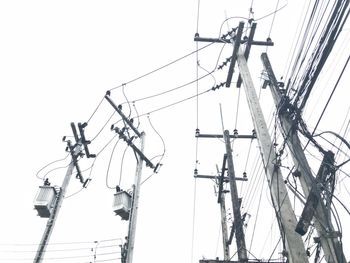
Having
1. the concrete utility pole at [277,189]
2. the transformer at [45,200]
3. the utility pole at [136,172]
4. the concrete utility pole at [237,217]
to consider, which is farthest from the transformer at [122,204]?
the concrete utility pole at [277,189]

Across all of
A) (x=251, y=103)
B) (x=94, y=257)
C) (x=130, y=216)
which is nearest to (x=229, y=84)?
(x=251, y=103)

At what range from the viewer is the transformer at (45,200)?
8.72 metres

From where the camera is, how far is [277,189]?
17.0 feet

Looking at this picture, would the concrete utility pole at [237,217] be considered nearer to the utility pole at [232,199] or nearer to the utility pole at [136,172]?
the utility pole at [232,199]

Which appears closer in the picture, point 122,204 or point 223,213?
point 122,204

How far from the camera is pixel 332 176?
5.36 meters

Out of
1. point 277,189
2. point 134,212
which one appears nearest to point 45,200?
point 134,212

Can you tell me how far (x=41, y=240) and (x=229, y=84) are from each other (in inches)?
243

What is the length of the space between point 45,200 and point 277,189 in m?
6.21

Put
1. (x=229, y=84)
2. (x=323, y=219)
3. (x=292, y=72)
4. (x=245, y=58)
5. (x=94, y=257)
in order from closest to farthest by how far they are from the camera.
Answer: (x=323, y=219) → (x=292, y=72) → (x=245, y=58) → (x=229, y=84) → (x=94, y=257)

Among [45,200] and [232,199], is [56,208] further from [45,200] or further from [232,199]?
[232,199]

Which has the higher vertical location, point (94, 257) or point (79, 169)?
point (79, 169)

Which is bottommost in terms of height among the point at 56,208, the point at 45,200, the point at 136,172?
the point at 56,208

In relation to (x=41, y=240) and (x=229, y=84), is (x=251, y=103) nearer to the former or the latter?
(x=229, y=84)
